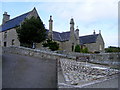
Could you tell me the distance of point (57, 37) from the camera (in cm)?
3344

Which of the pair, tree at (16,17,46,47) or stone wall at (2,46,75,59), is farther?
tree at (16,17,46,47)

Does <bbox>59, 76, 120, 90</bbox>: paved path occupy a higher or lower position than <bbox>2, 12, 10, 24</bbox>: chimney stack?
lower

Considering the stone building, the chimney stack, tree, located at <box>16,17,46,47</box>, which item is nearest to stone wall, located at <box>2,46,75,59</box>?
tree, located at <box>16,17,46,47</box>

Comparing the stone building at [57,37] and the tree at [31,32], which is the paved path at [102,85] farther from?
the stone building at [57,37]

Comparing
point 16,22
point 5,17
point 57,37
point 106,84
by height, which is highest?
Answer: point 5,17

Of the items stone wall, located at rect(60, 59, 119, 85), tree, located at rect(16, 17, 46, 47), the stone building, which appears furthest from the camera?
the stone building

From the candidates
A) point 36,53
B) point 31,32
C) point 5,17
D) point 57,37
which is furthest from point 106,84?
point 5,17

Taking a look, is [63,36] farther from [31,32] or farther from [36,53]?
→ [36,53]

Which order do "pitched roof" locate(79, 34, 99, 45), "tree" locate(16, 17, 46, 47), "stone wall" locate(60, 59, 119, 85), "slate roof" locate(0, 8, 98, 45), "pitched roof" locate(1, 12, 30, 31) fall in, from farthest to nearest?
"pitched roof" locate(79, 34, 99, 45) < "slate roof" locate(0, 8, 98, 45) < "pitched roof" locate(1, 12, 30, 31) < "tree" locate(16, 17, 46, 47) < "stone wall" locate(60, 59, 119, 85)

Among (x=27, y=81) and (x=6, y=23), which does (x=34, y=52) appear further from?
(x=6, y=23)

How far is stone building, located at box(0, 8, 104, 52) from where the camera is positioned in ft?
89.6

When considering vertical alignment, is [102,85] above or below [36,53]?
below

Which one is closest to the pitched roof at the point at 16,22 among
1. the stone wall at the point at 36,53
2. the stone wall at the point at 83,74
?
the stone wall at the point at 36,53

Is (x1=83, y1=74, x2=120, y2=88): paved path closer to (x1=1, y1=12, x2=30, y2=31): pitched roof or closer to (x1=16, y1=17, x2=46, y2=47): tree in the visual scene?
(x1=16, y1=17, x2=46, y2=47): tree
